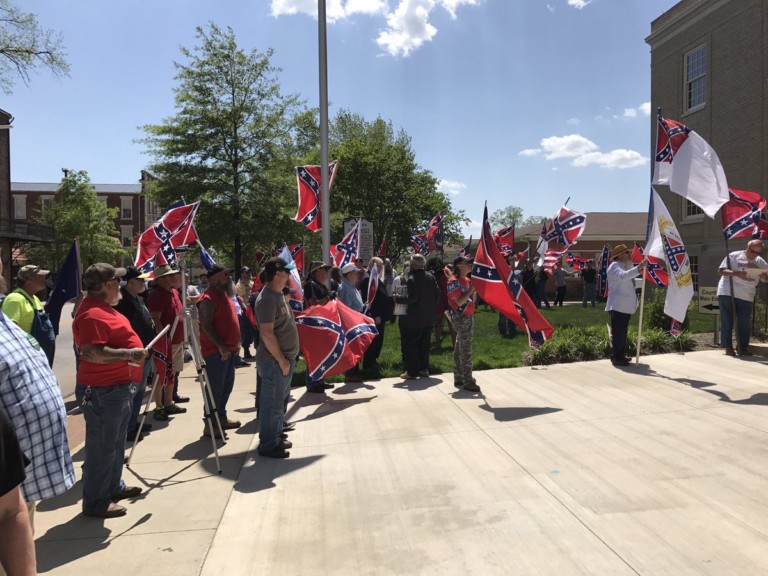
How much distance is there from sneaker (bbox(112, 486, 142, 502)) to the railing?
44.5 m

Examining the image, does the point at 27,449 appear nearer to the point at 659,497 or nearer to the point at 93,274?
the point at 93,274

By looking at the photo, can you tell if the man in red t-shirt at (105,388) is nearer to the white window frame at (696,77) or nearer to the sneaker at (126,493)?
the sneaker at (126,493)

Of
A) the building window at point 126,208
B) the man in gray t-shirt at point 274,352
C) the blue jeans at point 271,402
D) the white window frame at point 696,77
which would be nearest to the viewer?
the man in gray t-shirt at point 274,352

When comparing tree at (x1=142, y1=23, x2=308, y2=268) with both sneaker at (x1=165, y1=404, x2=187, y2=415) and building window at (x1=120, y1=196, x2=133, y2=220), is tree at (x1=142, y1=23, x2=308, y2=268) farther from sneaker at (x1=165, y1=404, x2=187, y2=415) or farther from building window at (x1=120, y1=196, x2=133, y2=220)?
building window at (x1=120, y1=196, x2=133, y2=220)

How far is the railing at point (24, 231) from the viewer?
41.7m

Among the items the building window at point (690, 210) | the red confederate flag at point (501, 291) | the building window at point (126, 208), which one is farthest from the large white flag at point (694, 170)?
the building window at point (126, 208)

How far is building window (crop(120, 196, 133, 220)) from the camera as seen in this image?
8138 centimetres

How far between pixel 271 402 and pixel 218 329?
3.71 feet

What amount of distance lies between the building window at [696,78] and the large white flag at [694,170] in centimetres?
1663

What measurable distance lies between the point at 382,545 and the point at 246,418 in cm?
388

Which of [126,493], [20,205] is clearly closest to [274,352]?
[126,493]

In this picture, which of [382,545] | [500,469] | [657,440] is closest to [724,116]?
[657,440]

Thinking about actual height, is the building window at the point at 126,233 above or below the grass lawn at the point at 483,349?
above

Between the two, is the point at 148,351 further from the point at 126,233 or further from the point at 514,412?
the point at 126,233
